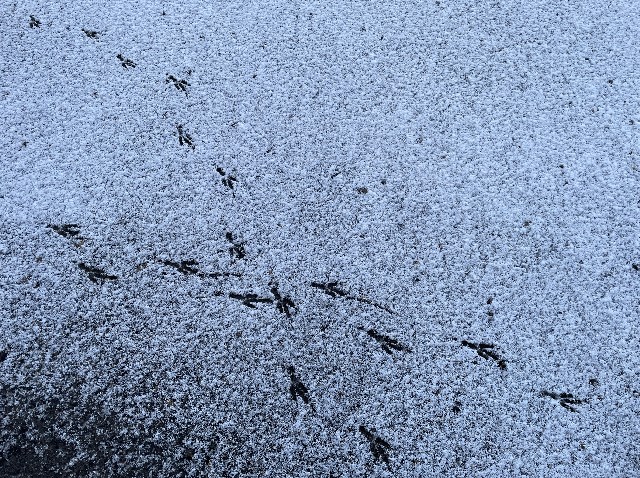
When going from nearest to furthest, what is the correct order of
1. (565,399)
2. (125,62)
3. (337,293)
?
1. (565,399)
2. (337,293)
3. (125,62)

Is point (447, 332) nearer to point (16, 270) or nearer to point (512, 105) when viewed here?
point (512, 105)

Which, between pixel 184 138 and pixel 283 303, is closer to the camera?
pixel 283 303

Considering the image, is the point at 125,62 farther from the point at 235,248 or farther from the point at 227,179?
the point at 235,248

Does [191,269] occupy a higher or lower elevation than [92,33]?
lower

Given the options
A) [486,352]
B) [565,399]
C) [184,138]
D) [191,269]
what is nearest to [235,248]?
[191,269]

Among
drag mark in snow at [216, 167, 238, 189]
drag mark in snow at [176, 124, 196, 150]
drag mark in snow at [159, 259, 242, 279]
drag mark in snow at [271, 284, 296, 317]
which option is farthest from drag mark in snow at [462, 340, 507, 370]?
drag mark in snow at [176, 124, 196, 150]

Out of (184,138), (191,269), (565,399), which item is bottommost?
(191,269)

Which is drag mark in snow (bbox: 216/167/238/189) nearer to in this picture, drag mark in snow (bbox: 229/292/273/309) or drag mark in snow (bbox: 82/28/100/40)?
drag mark in snow (bbox: 229/292/273/309)

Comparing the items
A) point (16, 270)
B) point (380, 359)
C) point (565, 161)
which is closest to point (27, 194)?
point (16, 270)
